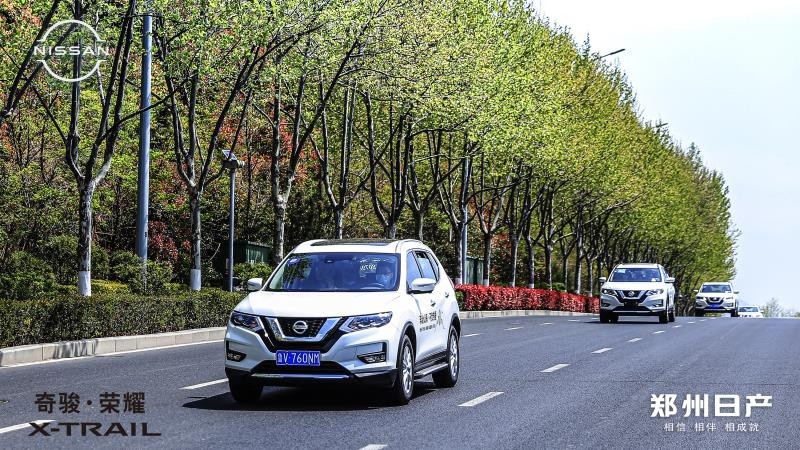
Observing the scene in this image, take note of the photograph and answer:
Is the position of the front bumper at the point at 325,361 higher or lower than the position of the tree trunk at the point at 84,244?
lower

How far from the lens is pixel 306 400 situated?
13297mm

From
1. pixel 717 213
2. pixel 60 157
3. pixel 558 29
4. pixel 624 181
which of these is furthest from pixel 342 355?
pixel 717 213

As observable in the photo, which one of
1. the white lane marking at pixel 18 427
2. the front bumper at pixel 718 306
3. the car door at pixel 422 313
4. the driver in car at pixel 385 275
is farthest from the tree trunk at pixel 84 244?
the front bumper at pixel 718 306

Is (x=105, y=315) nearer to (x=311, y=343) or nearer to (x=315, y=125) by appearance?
(x=311, y=343)

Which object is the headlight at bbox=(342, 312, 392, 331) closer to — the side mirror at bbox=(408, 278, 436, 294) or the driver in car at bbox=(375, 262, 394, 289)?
the side mirror at bbox=(408, 278, 436, 294)

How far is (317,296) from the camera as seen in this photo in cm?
1273

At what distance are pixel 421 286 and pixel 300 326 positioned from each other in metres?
1.62

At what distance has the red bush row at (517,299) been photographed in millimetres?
48281

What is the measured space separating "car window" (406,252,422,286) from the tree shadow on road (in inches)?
49.3

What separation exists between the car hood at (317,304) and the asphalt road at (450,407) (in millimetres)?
939

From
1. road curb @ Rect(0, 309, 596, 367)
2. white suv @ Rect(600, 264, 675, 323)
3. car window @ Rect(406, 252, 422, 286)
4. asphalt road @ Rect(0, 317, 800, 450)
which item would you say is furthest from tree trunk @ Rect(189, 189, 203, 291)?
car window @ Rect(406, 252, 422, 286)

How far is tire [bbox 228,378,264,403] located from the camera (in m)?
12.6

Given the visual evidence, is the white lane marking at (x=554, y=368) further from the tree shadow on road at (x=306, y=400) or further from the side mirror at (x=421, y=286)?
the side mirror at (x=421, y=286)

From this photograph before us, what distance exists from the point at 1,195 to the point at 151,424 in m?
25.1
